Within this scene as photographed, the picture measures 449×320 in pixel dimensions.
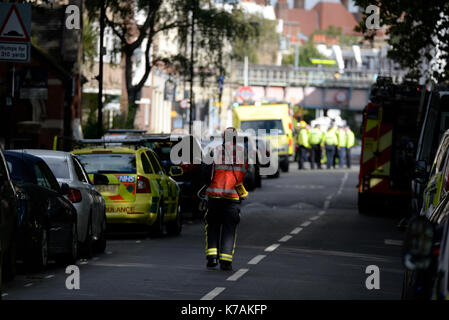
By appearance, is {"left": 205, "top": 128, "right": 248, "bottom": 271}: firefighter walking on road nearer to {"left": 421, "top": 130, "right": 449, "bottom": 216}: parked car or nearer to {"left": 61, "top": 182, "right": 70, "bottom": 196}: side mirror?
{"left": 61, "top": 182, "right": 70, "bottom": 196}: side mirror

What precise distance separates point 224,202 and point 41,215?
2.58 meters

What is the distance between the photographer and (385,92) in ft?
96.6

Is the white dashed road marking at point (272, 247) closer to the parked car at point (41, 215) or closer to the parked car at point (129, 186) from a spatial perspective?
the parked car at point (129, 186)

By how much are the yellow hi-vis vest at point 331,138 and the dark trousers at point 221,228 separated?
42954 mm

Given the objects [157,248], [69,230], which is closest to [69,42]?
[157,248]

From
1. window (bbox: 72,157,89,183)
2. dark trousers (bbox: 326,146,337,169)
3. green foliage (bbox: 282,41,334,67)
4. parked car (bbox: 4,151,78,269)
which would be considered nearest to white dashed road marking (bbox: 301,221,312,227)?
window (bbox: 72,157,89,183)

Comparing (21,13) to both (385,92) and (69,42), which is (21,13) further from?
(69,42)

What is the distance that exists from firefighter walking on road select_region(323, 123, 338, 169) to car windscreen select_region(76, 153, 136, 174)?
125ft

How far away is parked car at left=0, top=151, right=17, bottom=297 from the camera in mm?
11648

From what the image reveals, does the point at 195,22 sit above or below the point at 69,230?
above

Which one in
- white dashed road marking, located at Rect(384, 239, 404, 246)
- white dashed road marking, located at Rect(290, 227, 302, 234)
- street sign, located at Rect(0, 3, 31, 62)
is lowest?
white dashed road marking, located at Rect(290, 227, 302, 234)

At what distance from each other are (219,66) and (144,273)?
3338cm

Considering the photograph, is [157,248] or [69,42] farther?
[69,42]
